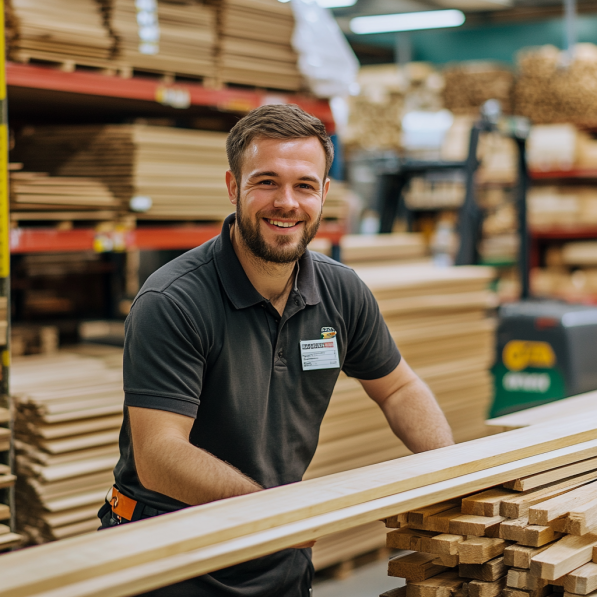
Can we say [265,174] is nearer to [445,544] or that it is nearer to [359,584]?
[445,544]

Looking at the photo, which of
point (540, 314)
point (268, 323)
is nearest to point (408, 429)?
point (268, 323)

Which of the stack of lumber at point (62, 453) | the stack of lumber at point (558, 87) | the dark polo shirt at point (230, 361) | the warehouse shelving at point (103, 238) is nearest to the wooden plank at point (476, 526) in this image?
the dark polo shirt at point (230, 361)

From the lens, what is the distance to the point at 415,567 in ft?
6.21

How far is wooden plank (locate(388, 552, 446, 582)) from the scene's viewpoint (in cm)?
189

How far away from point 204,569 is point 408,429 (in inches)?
51.1

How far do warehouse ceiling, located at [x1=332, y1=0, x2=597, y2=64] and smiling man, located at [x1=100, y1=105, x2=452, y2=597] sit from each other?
9.10 m

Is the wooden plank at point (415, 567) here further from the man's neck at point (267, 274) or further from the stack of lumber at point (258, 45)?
the stack of lumber at point (258, 45)

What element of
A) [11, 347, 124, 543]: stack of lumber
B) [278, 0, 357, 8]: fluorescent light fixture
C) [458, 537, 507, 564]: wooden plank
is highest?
[278, 0, 357, 8]: fluorescent light fixture

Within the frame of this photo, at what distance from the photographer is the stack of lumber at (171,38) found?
4.02 meters

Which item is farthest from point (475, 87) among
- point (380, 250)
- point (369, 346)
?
point (369, 346)

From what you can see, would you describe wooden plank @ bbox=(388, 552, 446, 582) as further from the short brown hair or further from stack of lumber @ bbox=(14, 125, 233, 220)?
stack of lumber @ bbox=(14, 125, 233, 220)

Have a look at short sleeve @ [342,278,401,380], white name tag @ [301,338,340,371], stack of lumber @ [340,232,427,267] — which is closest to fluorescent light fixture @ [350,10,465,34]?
stack of lumber @ [340,232,427,267]

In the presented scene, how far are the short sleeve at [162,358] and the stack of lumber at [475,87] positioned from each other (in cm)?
849

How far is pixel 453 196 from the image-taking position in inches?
396
